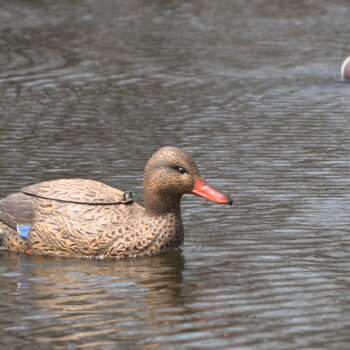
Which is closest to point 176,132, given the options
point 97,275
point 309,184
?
point 309,184

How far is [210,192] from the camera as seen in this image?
9977 mm

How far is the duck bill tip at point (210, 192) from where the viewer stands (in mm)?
9891

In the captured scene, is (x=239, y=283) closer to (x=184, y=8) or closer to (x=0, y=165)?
(x=0, y=165)

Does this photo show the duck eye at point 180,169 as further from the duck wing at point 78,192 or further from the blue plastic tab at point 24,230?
the blue plastic tab at point 24,230

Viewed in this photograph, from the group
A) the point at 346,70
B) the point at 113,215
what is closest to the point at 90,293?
the point at 113,215

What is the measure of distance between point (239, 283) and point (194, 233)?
166 cm

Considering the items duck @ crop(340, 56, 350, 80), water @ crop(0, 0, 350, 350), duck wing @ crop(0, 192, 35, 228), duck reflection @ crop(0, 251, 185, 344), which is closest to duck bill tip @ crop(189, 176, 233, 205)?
water @ crop(0, 0, 350, 350)

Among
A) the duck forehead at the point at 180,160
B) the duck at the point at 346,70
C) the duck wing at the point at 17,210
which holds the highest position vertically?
the duck forehead at the point at 180,160

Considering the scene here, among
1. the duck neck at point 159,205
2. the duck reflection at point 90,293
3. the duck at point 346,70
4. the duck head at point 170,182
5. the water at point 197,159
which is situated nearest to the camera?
the duck reflection at point 90,293

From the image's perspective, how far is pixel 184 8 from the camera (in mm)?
30375

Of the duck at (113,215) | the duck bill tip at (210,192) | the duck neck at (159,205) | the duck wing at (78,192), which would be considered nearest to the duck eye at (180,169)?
the duck at (113,215)

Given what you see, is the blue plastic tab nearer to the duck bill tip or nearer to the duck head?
the duck head

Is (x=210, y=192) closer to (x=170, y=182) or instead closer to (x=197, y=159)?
(x=170, y=182)

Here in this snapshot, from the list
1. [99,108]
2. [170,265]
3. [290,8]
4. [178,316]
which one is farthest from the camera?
[290,8]
